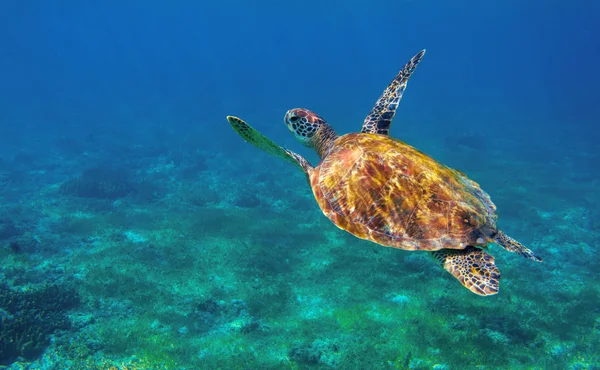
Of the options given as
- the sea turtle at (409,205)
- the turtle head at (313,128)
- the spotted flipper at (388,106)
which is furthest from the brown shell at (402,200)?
the turtle head at (313,128)

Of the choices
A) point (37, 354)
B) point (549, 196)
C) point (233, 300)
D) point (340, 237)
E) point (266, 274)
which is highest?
point (549, 196)

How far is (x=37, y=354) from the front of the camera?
6.36 m

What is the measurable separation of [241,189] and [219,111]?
2709cm

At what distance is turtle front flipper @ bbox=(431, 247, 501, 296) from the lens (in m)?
3.42

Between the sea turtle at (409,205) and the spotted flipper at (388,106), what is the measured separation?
1105mm

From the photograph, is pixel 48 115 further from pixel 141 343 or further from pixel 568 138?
pixel 568 138

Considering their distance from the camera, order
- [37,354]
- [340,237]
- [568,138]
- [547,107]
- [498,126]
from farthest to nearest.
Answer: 1. [547,107]
2. [498,126]
3. [568,138]
4. [340,237]
5. [37,354]

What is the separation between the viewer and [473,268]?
3.69 metres

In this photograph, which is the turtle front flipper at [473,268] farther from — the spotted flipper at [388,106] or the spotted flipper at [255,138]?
the spotted flipper at [388,106]

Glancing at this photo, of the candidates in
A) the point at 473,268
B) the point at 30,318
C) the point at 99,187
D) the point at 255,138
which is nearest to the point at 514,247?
the point at 473,268

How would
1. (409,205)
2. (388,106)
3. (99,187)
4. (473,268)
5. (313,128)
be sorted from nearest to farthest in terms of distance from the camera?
(473,268) < (409,205) < (388,106) < (313,128) < (99,187)

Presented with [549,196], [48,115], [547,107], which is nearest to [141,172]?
[549,196]

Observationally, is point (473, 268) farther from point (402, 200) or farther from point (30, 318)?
point (30, 318)

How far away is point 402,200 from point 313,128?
114 inches
